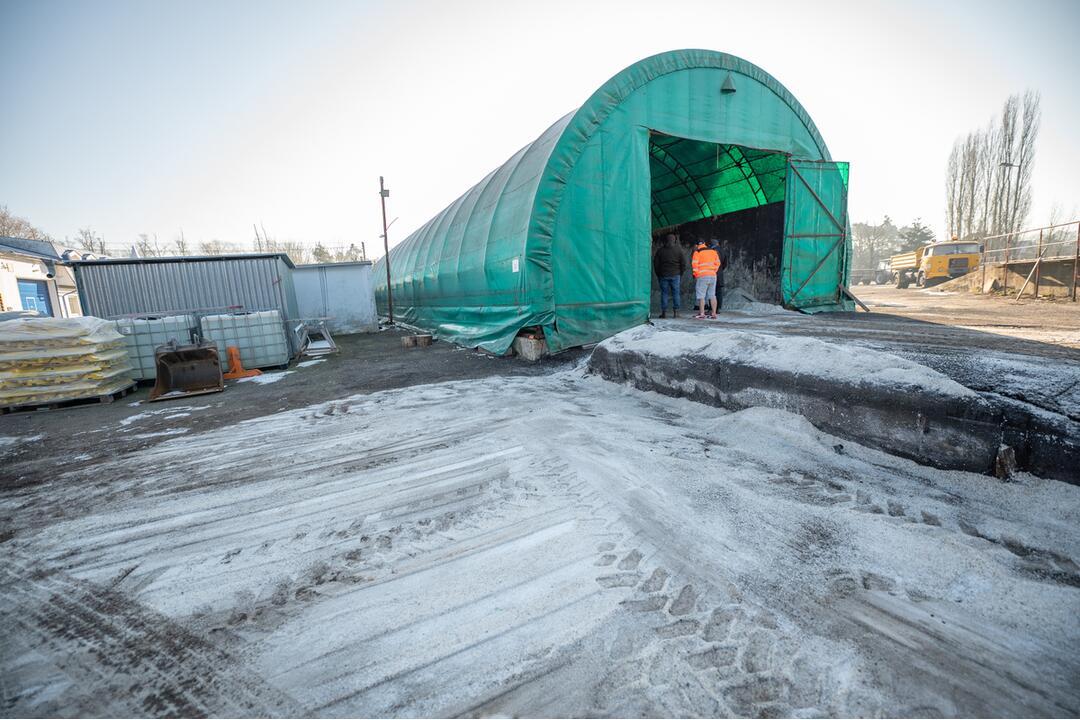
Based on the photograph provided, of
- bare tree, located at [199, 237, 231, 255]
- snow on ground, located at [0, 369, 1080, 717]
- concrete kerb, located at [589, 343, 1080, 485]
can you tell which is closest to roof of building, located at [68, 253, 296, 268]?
snow on ground, located at [0, 369, 1080, 717]

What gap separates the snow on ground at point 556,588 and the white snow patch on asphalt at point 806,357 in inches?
23.7

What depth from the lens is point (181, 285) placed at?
37.4 feet

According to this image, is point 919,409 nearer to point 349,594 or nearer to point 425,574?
point 425,574

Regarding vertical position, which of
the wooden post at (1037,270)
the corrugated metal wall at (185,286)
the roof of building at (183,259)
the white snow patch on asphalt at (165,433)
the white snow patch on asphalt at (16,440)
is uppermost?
the roof of building at (183,259)

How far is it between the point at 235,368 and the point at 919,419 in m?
10.5

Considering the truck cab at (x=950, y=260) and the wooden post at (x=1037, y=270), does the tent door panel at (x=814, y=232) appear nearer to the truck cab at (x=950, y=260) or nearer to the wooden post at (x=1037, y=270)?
the wooden post at (x=1037, y=270)

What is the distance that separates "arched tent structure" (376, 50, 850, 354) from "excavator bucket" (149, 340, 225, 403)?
16.4 feet

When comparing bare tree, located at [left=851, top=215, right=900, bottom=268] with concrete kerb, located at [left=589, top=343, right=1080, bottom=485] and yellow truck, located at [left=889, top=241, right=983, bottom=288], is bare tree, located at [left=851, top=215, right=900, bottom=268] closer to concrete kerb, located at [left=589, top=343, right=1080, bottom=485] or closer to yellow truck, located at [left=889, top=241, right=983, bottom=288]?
yellow truck, located at [left=889, top=241, right=983, bottom=288]

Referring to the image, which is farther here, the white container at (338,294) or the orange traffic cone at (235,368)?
the white container at (338,294)

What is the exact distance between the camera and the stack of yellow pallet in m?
6.32

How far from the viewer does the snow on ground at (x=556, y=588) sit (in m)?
1.52

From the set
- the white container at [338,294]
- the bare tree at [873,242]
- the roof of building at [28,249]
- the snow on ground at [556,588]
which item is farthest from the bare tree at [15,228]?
the bare tree at [873,242]

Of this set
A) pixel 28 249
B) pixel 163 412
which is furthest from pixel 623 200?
pixel 28 249

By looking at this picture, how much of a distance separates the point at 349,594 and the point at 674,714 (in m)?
1.50
